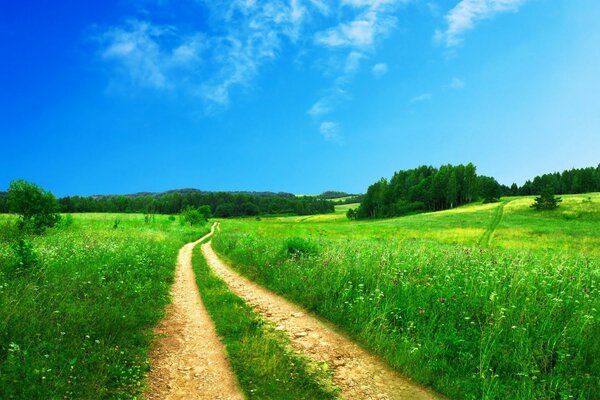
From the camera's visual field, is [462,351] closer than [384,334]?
Yes

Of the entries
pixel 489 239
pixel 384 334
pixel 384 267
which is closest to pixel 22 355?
pixel 384 334

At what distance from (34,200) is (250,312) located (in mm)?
41501

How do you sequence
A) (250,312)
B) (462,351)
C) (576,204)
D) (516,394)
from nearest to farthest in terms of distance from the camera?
(516,394) → (462,351) → (250,312) → (576,204)

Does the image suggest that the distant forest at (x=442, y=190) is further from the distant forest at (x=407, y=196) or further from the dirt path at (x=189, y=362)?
the dirt path at (x=189, y=362)

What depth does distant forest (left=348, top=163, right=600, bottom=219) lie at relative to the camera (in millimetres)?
115875

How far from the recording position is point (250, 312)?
9805 mm

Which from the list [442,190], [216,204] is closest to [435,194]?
[442,190]

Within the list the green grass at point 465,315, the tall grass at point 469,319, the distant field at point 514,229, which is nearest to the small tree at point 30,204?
the distant field at point 514,229

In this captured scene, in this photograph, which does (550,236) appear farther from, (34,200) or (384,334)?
(34,200)

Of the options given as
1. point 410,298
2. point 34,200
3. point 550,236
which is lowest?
point 550,236

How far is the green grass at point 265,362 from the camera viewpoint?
567 centimetres

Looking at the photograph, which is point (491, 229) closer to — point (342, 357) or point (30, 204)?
point (342, 357)

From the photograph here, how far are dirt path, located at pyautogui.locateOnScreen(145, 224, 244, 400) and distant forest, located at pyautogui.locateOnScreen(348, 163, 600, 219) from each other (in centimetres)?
11253

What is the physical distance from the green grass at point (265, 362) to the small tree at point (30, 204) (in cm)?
4015
